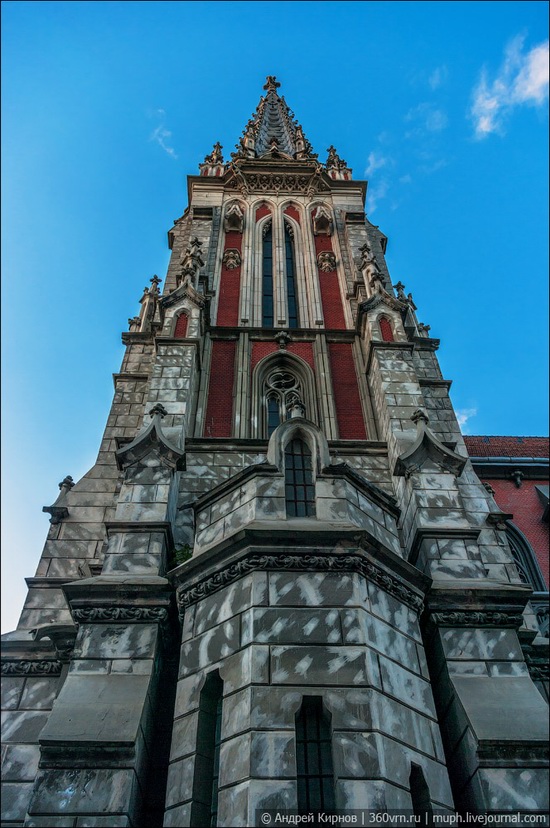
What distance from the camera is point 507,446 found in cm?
2494

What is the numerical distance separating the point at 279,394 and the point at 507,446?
11.0 meters

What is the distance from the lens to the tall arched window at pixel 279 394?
1717 cm

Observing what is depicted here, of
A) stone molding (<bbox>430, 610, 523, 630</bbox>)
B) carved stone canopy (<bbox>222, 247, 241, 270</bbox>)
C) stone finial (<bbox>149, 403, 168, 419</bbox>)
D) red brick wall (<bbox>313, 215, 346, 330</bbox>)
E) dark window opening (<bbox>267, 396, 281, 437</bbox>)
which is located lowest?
stone molding (<bbox>430, 610, 523, 630</bbox>)

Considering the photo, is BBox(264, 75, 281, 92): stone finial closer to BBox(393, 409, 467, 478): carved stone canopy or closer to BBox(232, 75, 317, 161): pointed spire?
BBox(232, 75, 317, 161): pointed spire

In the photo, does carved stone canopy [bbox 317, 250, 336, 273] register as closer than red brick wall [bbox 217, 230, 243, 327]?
No

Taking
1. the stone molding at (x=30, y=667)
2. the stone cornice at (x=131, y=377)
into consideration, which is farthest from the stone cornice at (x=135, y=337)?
the stone molding at (x=30, y=667)

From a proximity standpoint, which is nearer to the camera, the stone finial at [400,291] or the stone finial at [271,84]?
the stone finial at [400,291]

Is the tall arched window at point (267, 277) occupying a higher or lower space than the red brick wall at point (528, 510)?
higher

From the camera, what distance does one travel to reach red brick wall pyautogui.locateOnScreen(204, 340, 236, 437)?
16703mm

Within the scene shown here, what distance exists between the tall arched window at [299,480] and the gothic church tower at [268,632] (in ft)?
0.12

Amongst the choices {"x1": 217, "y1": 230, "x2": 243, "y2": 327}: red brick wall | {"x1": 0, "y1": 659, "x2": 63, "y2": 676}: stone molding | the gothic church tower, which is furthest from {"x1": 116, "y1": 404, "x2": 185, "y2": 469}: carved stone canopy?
{"x1": 217, "y1": 230, "x2": 243, "y2": 327}: red brick wall

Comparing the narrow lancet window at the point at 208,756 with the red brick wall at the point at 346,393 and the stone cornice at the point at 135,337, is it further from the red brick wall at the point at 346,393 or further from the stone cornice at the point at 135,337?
the stone cornice at the point at 135,337

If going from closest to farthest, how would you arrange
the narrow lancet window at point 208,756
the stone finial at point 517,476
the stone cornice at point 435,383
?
the narrow lancet window at point 208,756 < the stone cornice at point 435,383 < the stone finial at point 517,476

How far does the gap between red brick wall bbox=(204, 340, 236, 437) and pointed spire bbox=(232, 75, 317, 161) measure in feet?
48.0
